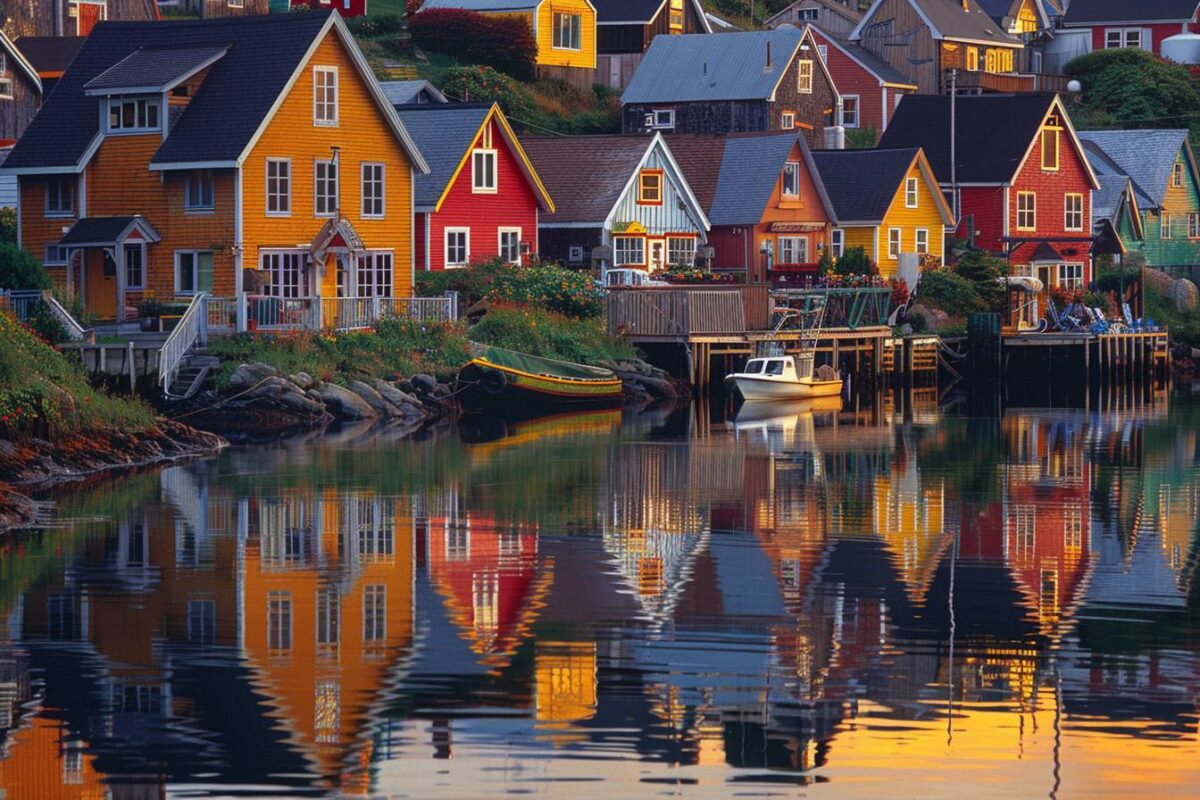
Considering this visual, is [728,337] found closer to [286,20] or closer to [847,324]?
[847,324]

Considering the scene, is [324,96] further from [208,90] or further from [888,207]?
[888,207]

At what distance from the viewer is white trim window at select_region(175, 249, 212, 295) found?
5872cm

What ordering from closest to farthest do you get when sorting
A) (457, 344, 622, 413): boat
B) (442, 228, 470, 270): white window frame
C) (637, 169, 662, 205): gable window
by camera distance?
(457, 344, 622, 413): boat, (442, 228, 470, 270): white window frame, (637, 169, 662, 205): gable window

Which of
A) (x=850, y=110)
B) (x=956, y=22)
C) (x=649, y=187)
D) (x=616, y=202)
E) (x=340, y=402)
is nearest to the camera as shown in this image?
(x=340, y=402)

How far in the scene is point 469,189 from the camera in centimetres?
6675

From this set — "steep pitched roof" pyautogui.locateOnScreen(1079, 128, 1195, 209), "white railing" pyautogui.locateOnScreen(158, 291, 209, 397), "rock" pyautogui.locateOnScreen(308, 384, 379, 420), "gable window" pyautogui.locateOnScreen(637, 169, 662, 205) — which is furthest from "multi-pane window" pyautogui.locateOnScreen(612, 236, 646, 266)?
"steep pitched roof" pyautogui.locateOnScreen(1079, 128, 1195, 209)

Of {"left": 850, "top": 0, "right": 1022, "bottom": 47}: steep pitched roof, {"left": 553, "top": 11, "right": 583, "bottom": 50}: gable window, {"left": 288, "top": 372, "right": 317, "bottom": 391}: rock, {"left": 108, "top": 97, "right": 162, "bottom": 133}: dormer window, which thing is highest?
{"left": 850, "top": 0, "right": 1022, "bottom": 47}: steep pitched roof

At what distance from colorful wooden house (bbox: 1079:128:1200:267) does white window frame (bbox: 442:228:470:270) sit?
36.5 metres

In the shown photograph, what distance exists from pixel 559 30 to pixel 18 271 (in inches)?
1955

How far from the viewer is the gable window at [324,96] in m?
60.0

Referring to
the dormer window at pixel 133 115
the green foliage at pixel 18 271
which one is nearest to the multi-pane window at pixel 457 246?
the dormer window at pixel 133 115

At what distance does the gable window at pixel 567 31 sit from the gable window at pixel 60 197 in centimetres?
4325

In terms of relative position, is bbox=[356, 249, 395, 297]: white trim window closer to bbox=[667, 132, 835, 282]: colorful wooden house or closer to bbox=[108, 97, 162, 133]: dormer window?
bbox=[108, 97, 162, 133]: dormer window

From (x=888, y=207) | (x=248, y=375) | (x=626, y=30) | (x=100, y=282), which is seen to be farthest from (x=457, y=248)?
(x=626, y=30)
